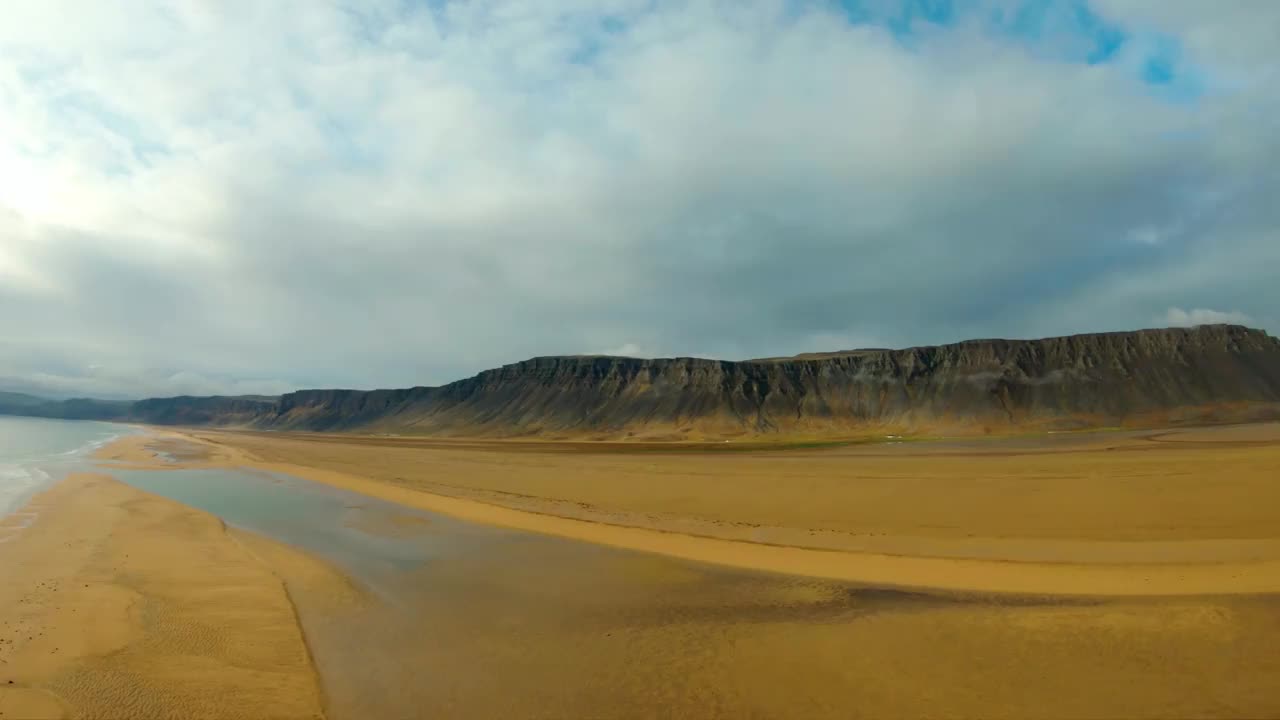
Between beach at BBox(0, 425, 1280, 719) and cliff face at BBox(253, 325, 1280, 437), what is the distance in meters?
88.2

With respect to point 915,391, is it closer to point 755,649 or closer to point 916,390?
point 916,390

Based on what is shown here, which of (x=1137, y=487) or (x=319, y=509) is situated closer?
(x=1137, y=487)

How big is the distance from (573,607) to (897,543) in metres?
9.80

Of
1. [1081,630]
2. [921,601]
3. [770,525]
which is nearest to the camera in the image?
[1081,630]

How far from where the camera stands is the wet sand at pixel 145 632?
735 cm

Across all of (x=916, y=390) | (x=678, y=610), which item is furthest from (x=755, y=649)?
(x=916, y=390)

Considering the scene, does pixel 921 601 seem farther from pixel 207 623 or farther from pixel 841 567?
pixel 207 623

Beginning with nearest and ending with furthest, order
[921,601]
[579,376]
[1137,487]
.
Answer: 1. [921,601]
2. [1137,487]
3. [579,376]

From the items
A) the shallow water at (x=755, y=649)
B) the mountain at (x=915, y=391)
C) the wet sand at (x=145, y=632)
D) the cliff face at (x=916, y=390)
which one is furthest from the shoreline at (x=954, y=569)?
the cliff face at (x=916, y=390)

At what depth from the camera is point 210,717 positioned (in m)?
6.90

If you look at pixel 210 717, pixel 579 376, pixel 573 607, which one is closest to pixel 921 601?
pixel 573 607

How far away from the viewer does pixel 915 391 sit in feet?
363

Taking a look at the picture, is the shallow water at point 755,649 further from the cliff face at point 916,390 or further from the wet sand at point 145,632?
the cliff face at point 916,390

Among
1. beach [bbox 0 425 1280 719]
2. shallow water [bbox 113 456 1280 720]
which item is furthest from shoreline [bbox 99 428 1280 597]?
shallow water [bbox 113 456 1280 720]
